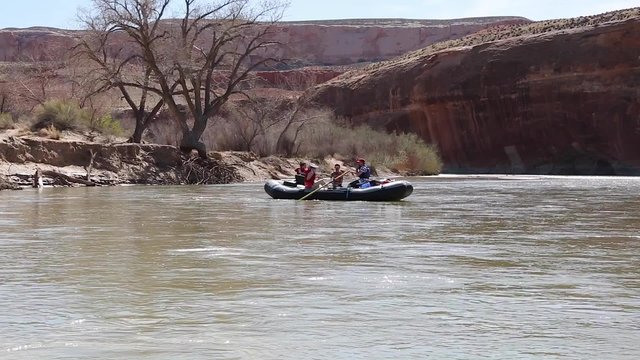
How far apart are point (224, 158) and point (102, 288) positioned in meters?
31.5

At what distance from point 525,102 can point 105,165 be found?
1286 inches

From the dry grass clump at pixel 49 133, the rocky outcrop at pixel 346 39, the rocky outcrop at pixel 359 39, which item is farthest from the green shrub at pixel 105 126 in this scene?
the rocky outcrop at pixel 359 39

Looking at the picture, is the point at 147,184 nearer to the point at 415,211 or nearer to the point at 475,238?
the point at 415,211

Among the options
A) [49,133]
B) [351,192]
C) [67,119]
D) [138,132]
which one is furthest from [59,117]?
[351,192]

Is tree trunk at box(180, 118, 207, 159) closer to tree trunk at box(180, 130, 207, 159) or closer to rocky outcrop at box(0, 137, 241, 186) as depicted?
Result: tree trunk at box(180, 130, 207, 159)

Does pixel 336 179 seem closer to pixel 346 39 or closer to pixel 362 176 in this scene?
pixel 362 176

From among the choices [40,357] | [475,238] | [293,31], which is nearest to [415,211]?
[475,238]

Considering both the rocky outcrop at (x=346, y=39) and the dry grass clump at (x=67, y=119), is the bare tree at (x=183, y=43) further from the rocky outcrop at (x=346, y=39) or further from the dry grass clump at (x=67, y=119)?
the rocky outcrop at (x=346, y=39)

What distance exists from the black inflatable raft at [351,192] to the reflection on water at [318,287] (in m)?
5.01

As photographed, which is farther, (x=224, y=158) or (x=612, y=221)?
(x=224, y=158)

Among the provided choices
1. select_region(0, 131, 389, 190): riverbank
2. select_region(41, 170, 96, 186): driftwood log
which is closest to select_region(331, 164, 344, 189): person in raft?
select_region(0, 131, 389, 190): riverbank

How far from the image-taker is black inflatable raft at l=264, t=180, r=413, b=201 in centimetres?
2347

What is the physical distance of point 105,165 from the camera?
35469 millimetres

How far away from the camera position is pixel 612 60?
56.1 metres
